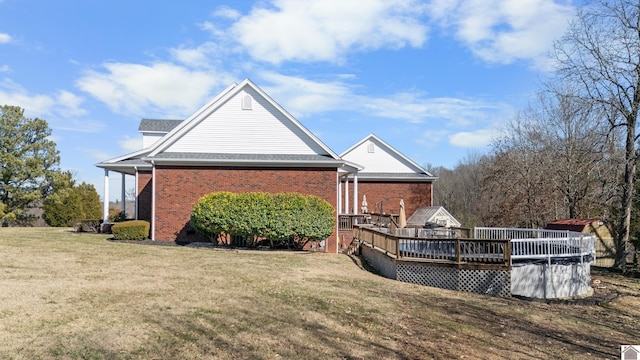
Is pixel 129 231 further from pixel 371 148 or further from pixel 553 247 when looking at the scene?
pixel 371 148

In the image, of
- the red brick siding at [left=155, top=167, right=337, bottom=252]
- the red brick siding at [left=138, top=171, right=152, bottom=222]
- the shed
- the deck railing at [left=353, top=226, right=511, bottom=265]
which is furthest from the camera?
the shed

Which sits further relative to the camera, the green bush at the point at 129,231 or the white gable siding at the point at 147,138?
the white gable siding at the point at 147,138

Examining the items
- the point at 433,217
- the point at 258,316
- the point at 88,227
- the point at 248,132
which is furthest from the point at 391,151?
the point at 258,316

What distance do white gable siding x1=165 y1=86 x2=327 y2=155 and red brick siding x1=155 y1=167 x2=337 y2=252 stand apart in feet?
3.62

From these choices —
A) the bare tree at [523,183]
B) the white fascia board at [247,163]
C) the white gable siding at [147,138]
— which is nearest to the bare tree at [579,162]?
the bare tree at [523,183]

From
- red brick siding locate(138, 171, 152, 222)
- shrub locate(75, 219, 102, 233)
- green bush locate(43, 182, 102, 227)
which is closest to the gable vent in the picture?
red brick siding locate(138, 171, 152, 222)

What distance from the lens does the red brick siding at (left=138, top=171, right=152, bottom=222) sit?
25.0m

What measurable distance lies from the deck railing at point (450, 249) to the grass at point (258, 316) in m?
1.25

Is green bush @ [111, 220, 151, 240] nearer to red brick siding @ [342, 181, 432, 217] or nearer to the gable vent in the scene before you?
red brick siding @ [342, 181, 432, 217]

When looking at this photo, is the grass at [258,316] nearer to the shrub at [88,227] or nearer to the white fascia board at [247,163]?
the white fascia board at [247,163]

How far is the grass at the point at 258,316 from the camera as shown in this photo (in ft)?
21.2

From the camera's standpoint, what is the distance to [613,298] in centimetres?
1425

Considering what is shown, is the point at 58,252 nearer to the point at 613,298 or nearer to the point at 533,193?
the point at 613,298

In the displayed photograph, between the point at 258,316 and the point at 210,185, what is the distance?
41.6ft
